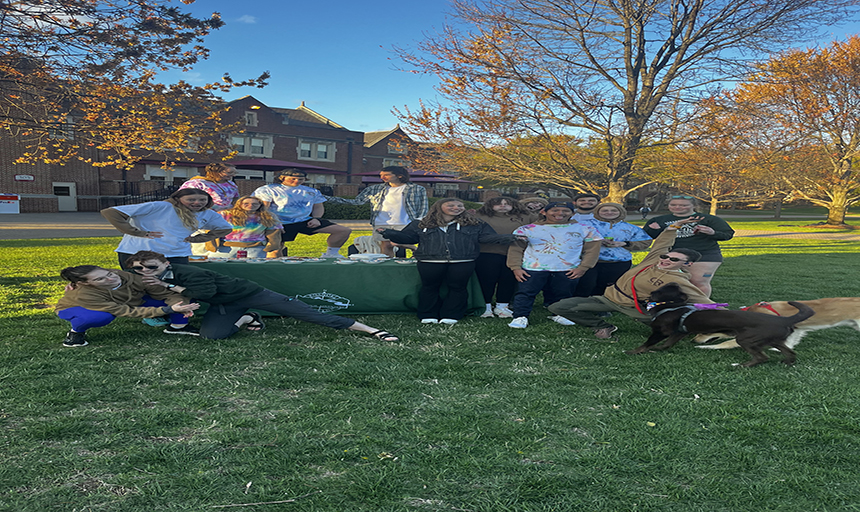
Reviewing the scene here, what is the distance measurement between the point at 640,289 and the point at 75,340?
16.4ft

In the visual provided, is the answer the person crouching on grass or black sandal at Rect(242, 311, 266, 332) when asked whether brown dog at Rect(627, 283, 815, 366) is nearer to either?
the person crouching on grass

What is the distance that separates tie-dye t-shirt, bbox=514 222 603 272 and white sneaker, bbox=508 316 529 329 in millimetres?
533

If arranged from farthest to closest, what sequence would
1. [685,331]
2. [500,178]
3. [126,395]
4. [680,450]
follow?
[500,178]
[685,331]
[126,395]
[680,450]

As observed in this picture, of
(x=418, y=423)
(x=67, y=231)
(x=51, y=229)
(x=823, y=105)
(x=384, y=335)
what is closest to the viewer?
(x=418, y=423)

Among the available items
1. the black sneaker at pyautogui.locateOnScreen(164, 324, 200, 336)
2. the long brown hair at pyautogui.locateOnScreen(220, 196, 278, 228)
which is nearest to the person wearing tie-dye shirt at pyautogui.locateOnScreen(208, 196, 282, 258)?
the long brown hair at pyautogui.locateOnScreen(220, 196, 278, 228)

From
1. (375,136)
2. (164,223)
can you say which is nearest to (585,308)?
(164,223)

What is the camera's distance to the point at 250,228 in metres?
6.72

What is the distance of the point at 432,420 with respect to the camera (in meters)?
Result: 3.37

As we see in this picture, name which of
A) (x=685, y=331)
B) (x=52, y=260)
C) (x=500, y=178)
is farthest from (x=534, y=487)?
(x=500, y=178)

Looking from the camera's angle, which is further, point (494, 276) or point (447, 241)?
point (494, 276)

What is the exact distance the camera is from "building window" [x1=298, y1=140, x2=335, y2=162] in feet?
136

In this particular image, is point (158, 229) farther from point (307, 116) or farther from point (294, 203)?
point (307, 116)

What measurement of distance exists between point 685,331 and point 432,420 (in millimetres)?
2556

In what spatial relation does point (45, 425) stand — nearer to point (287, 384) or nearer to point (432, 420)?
point (287, 384)
